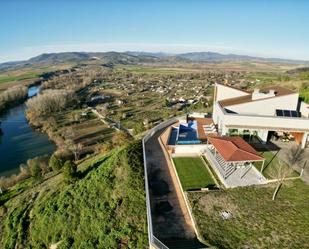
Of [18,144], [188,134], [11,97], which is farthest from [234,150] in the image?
[11,97]

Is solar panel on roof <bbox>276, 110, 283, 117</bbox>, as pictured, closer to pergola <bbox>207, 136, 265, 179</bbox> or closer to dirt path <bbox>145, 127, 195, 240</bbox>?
pergola <bbox>207, 136, 265, 179</bbox>

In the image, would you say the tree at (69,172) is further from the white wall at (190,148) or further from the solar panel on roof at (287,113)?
the solar panel on roof at (287,113)

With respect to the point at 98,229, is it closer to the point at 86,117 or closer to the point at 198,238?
the point at 198,238

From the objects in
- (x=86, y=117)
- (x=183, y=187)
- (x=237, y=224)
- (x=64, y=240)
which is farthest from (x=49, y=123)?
(x=237, y=224)

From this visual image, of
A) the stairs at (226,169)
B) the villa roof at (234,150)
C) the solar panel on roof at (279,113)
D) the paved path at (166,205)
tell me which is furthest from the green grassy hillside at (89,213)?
the solar panel on roof at (279,113)

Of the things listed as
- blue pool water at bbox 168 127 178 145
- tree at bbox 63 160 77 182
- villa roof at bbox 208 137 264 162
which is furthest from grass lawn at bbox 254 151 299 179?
tree at bbox 63 160 77 182
